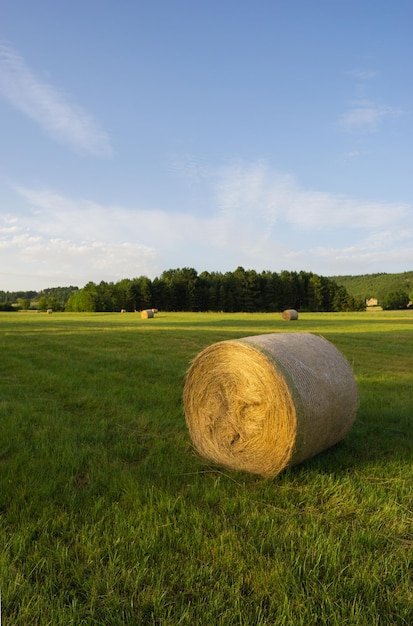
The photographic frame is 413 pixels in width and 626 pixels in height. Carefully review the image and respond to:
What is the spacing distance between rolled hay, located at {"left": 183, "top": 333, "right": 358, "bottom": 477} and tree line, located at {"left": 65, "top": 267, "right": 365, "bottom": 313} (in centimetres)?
8989

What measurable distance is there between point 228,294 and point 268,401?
305 ft

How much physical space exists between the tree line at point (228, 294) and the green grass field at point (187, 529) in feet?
296

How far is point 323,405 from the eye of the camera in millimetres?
4781

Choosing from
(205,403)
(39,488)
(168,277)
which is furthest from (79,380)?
(168,277)

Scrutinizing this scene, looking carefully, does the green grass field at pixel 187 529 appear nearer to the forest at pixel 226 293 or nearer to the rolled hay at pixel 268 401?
the rolled hay at pixel 268 401

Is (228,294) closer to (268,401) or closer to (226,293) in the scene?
(226,293)

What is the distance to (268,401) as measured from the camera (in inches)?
187

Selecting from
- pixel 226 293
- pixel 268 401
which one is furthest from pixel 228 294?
pixel 268 401

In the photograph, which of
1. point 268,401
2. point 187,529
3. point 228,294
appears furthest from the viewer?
point 228,294

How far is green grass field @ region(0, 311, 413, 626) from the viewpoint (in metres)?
2.55

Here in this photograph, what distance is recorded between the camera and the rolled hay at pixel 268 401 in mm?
4543

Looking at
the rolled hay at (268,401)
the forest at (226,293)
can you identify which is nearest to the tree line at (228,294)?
the forest at (226,293)

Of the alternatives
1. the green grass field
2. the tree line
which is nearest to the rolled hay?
the green grass field

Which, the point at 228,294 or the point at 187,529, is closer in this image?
the point at 187,529
